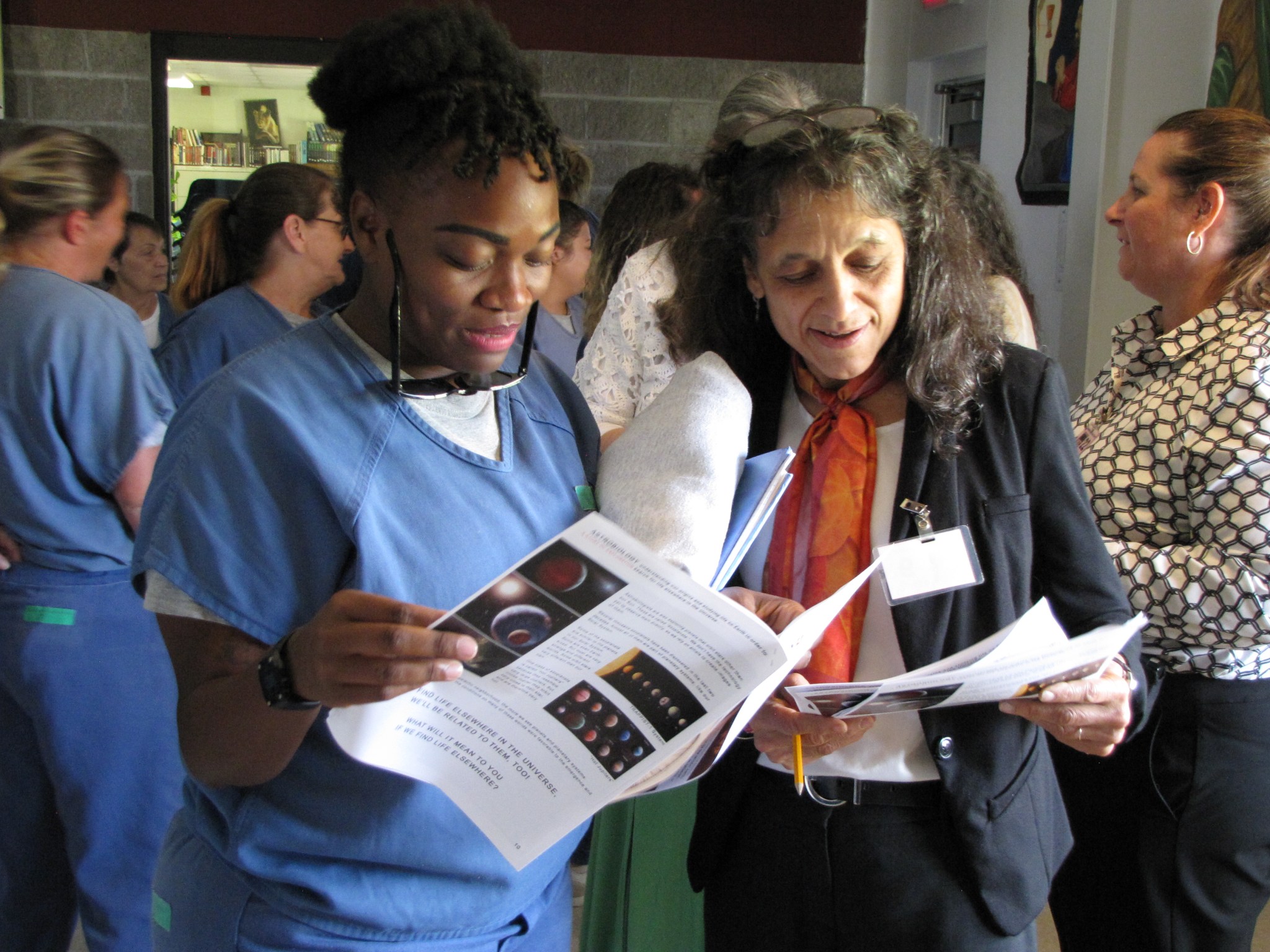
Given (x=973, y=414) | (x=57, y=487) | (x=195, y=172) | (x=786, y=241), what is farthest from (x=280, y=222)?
(x=195, y=172)

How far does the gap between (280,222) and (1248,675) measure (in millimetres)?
2625

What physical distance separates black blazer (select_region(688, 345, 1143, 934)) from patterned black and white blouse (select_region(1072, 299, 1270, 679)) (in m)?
0.66

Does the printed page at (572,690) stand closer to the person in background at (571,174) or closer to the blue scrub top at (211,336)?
Answer: the person in background at (571,174)

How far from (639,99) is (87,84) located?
2834mm

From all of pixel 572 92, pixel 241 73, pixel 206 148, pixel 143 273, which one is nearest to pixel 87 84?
pixel 206 148

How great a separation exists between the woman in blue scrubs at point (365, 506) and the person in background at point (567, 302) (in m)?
2.33

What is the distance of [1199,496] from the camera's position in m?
1.88

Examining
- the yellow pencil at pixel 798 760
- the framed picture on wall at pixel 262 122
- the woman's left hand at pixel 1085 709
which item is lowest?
the yellow pencil at pixel 798 760

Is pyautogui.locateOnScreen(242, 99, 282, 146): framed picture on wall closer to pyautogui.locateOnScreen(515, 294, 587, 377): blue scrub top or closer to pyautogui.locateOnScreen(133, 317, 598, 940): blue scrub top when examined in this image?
pyautogui.locateOnScreen(515, 294, 587, 377): blue scrub top

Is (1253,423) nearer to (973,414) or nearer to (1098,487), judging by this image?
(1098,487)

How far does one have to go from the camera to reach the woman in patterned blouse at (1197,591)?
73.0 inches

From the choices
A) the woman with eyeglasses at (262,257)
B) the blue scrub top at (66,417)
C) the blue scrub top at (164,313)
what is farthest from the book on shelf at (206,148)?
the blue scrub top at (66,417)

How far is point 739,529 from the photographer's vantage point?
3.70 ft

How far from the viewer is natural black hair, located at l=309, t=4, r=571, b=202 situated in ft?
3.38
